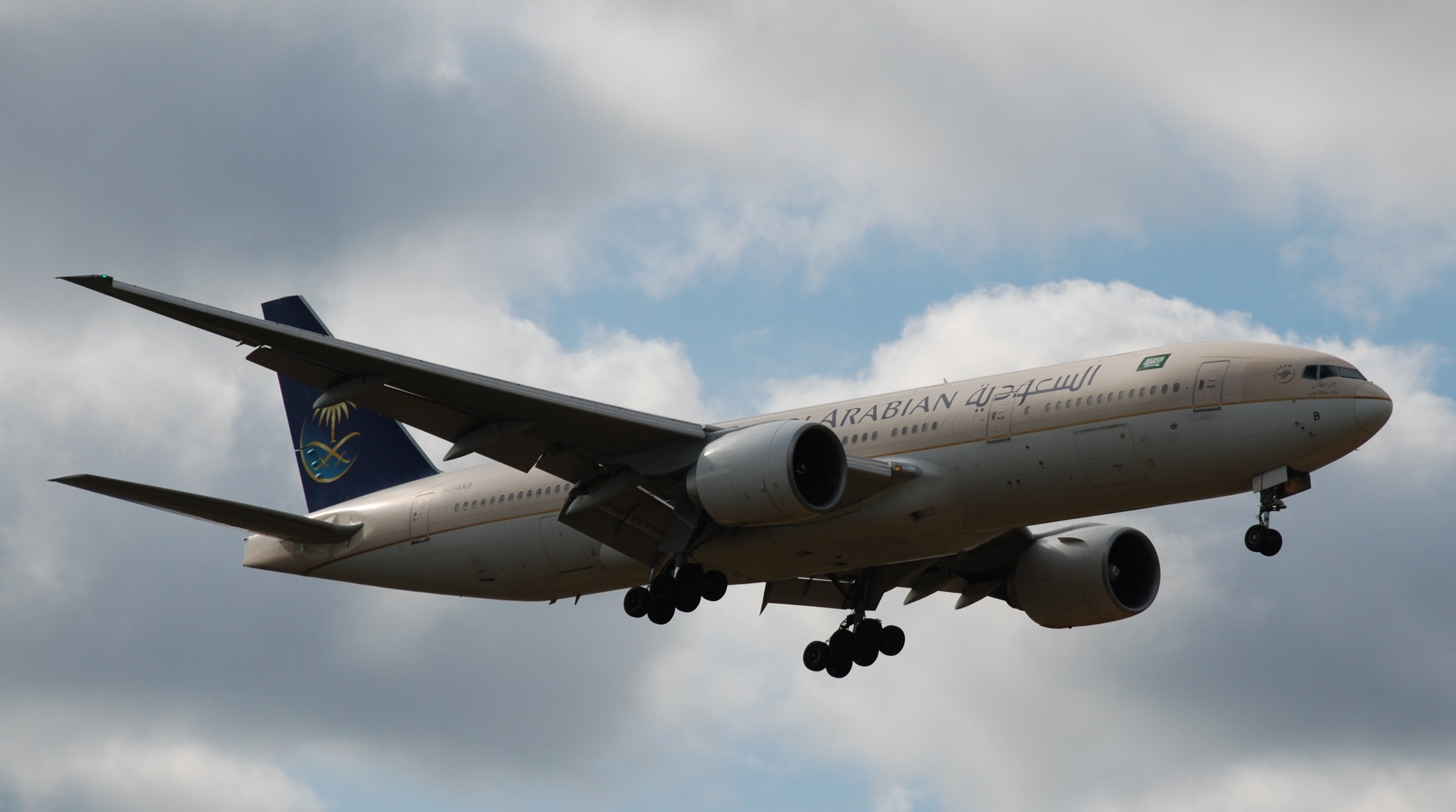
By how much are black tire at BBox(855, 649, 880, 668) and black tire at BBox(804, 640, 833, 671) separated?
1.94ft

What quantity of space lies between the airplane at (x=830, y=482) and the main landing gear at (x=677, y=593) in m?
0.05

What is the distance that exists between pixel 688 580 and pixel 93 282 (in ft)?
40.8

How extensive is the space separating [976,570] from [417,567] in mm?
12626

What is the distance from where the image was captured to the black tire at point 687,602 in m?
30.8

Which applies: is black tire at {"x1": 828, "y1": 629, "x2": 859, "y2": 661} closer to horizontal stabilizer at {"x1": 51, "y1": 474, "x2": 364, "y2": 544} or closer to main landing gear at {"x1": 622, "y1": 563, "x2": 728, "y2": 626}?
main landing gear at {"x1": 622, "y1": 563, "x2": 728, "y2": 626}

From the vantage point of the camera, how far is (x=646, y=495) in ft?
101

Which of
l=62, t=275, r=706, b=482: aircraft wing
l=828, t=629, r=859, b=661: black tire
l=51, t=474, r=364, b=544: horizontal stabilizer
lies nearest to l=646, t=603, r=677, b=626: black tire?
l=62, t=275, r=706, b=482: aircraft wing

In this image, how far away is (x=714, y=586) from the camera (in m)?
31.2

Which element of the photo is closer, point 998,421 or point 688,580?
point 998,421

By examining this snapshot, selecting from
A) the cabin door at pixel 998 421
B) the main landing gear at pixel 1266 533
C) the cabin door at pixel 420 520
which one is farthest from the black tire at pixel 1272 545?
the cabin door at pixel 420 520

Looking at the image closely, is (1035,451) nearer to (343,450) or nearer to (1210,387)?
(1210,387)

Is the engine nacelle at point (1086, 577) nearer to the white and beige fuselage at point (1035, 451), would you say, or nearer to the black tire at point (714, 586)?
the white and beige fuselage at point (1035, 451)

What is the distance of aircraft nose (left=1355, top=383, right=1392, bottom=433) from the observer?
26.5 metres

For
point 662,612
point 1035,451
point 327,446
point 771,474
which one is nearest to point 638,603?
point 662,612
